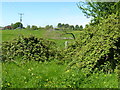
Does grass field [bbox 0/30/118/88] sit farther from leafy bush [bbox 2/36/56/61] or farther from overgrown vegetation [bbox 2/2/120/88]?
leafy bush [bbox 2/36/56/61]

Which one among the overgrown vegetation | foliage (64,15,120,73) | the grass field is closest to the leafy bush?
the overgrown vegetation

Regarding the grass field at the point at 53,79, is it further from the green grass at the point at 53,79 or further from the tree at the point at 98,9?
the tree at the point at 98,9

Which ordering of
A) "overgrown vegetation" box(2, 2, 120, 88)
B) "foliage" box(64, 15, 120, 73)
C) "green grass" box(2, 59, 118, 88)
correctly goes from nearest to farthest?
"green grass" box(2, 59, 118, 88), "overgrown vegetation" box(2, 2, 120, 88), "foliage" box(64, 15, 120, 73)

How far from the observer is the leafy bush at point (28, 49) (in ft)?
26.6

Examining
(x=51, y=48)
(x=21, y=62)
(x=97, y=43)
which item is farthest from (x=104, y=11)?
(x=21, y=62)

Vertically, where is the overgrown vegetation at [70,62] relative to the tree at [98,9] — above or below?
below

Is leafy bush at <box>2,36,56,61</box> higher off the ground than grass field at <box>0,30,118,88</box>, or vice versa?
leafy bush at <box>2,36,56,61</box>

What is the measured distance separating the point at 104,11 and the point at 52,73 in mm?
7255

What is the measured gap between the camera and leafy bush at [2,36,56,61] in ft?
26.6

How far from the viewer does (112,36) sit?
20.6 ft

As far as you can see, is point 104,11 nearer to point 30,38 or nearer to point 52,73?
point 30,38

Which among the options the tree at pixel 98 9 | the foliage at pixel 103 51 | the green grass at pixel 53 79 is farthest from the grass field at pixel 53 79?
the tree at pixel 98 9

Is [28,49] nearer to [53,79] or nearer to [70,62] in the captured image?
[70,62]

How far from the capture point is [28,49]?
834 cm
